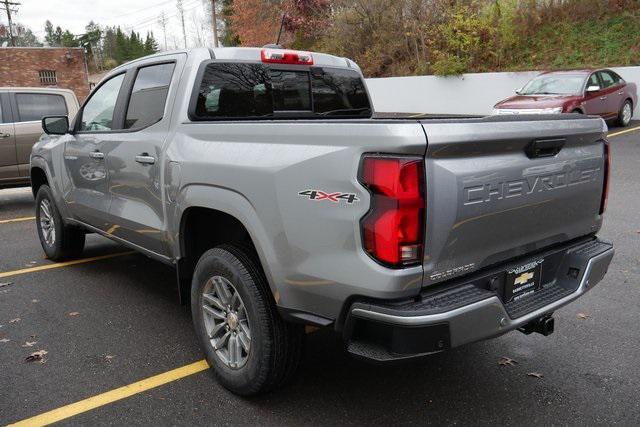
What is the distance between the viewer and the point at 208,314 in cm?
332

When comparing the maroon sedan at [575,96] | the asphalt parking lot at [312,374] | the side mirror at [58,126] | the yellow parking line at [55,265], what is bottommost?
the yellow parking line at [55,265]

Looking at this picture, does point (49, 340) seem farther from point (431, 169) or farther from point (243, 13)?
point (243, 13)

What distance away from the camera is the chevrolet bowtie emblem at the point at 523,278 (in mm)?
2732

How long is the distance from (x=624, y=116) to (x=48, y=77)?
3275 centimetres

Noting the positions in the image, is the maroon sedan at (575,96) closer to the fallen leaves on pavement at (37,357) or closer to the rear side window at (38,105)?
the rear side window at (38,105)

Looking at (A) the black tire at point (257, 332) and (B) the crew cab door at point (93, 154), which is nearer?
(A) the black tire at point (257, 332)

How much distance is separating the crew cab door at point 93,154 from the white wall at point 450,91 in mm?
16260

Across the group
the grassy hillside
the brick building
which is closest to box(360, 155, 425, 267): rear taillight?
the grassy hillside

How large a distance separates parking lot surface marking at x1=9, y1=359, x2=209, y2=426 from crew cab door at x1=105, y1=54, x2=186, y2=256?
0.80 meters

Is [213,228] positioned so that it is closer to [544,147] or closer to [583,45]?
[544,147]

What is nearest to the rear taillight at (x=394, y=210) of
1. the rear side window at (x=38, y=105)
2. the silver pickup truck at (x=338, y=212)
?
the silver pickup truck at (x=338, y=212)

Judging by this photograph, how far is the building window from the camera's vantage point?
112 feet

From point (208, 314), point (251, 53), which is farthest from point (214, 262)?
point (251, 53)

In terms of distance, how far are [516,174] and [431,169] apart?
1.83ft
